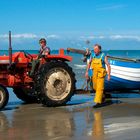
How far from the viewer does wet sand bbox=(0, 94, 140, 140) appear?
321 inches

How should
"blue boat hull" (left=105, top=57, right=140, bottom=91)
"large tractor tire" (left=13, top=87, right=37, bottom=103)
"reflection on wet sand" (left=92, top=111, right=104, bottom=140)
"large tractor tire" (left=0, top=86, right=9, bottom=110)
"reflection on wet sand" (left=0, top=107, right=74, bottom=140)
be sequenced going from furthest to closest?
"blue boat hull" (left=105, top=57, right=140, bottom=91)
"large tractor tire" (left=13, top=87, right=37, bottom=103)
"large tractor tire" (left=0, top=86, right=9, bottom=110)
"reflection on wet sand" (left=0, top=107, right=74, bottom=140)
"reflection on wet sand" (left=92, top=111, right=104, bottom=140)

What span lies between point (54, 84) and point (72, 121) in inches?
102

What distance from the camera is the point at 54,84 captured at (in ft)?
39.9

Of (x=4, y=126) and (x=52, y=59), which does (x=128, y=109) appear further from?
(x=4, y=126)

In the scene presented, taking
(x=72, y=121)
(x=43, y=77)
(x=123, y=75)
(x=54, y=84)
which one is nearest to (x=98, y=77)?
(x=54, y=84)

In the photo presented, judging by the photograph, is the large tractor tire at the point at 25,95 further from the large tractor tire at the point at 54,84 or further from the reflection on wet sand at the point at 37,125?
the reflection on wet sand at the point at 37,125

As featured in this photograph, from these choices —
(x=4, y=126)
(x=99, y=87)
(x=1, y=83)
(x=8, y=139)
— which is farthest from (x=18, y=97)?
(x=8, y=139)

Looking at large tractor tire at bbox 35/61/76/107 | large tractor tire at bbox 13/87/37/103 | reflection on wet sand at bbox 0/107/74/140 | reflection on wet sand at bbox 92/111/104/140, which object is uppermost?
large tractor tire at bbox 35/61/76/107

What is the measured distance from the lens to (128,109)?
452 inches

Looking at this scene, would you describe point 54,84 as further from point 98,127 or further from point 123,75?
point 98,127

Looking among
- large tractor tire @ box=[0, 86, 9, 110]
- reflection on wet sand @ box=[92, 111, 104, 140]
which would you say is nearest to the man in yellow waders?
reflection on wet sand @ box=[92, 111, 104, 140]

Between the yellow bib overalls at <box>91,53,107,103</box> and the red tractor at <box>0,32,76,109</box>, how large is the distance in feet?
2.14

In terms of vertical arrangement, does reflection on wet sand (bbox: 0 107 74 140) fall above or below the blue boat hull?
below

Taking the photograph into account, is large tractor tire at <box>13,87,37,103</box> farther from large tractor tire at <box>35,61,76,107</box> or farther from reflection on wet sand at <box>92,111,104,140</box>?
reflection on wet sand at <box>92,111,104,140</box>
